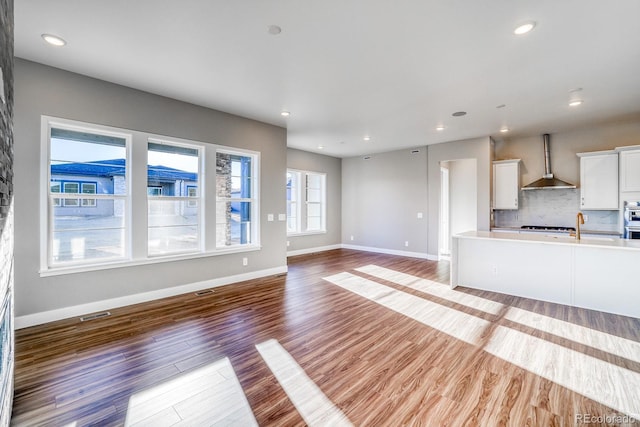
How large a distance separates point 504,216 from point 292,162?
18.0 feet

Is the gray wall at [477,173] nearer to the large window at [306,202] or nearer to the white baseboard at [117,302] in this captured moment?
the large window at [306,202]

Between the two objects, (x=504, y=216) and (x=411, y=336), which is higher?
(x=504, y=216)

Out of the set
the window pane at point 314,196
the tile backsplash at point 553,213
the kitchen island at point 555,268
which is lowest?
the kitchen island at point 555,268

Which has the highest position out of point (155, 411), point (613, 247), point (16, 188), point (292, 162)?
point (292, 162)

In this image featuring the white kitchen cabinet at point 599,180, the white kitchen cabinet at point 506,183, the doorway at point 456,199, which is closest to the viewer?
the white kitchen cabinet at point 599,180

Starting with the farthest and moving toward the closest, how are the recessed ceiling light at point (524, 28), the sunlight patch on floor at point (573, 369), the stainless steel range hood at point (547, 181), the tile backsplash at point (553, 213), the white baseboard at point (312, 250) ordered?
the white baseboard at point (312, 250) → the stainless steel range hood at point (547, 181) → the tile backsplash at point (553, 213) → the recessed ceiling light at point (524, 28) → the sunlight patch on floor at point (573, 369)

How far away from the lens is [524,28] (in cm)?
252

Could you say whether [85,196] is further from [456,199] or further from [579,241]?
[456,199]

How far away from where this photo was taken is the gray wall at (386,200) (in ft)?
24.9

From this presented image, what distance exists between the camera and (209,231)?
473 centimetres

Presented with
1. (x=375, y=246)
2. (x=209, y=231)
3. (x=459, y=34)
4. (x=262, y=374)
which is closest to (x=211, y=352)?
(x=262, y=374)

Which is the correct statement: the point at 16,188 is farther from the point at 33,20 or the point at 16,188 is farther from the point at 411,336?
the point at 411,336

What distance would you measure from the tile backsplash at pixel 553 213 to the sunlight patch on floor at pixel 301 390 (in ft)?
20.8

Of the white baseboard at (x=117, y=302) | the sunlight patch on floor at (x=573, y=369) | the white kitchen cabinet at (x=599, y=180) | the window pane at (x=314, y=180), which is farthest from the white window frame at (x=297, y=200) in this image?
the white kitchen cabinet at (x=599, y=180)
